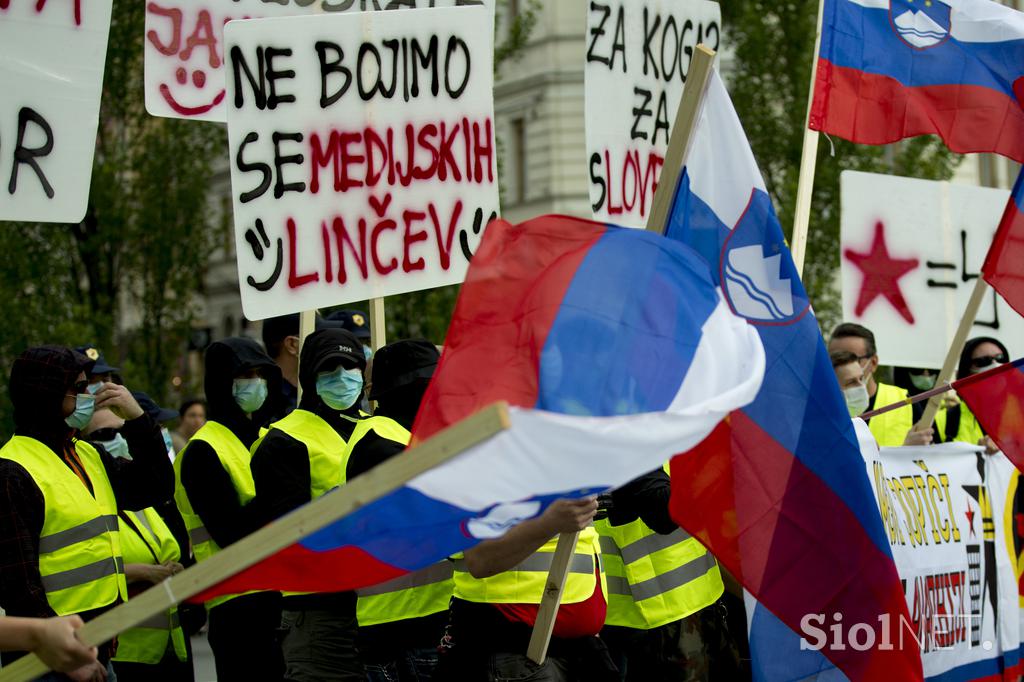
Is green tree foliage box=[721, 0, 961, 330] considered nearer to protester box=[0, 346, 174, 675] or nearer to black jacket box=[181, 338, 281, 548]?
black jacket box=[181, 338, 281, 548]

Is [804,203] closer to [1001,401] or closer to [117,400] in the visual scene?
[1001,401]

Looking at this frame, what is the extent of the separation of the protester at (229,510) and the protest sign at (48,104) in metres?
0.97

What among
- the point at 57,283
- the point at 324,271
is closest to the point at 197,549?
the point at 324,271

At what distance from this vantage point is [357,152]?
607 cm

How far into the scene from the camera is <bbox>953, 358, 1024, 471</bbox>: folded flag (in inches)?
213

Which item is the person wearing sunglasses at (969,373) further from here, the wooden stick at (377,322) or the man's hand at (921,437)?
the wooden stick at (377,322)

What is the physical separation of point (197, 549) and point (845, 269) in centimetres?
365

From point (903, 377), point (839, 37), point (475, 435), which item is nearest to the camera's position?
point (475, 435)

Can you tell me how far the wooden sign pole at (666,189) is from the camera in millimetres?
3961

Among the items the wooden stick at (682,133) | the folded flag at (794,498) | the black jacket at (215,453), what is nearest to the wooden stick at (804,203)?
the folded flag at (794,498)

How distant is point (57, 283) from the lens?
16922mm

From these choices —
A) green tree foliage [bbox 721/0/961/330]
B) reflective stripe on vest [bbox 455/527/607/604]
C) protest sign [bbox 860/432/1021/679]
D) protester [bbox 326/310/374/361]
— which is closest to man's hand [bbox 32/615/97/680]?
reflective stripe on vest [bbox 455/527/607/604]

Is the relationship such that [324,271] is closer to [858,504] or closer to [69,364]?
[69,364]

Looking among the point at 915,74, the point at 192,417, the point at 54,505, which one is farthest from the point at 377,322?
the point at 192,417
